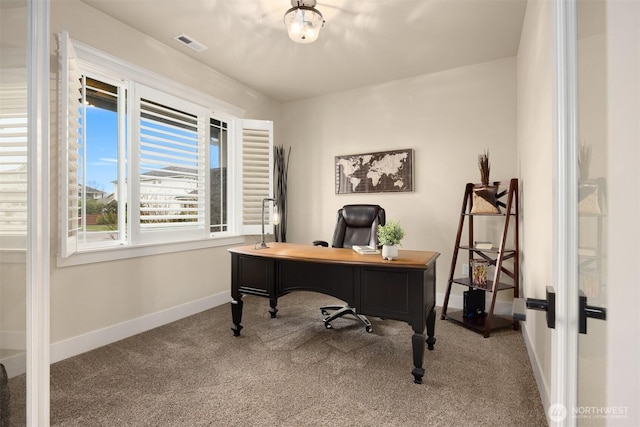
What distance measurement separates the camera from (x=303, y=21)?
2340 millimetres

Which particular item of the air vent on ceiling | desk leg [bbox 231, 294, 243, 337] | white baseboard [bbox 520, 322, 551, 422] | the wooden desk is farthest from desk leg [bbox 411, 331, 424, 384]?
the air vent on ceiling

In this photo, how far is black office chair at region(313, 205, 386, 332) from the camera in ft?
10.2

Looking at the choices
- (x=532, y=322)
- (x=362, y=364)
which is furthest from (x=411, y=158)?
(x=362, y=364)

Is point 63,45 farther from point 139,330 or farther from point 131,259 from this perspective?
point 139,330

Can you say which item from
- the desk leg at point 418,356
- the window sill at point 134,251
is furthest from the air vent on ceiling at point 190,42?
the desk leg at point 418,356

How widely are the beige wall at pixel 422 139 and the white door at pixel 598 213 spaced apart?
2.99m

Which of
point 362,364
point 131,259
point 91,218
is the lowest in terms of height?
point 362,364

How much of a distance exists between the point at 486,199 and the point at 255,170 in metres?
2.66

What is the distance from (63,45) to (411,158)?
342 cm

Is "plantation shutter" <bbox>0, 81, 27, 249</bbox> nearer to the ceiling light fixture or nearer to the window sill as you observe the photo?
the window sill

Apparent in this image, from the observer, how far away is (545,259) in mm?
1800

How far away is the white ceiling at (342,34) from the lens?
98.5 inches

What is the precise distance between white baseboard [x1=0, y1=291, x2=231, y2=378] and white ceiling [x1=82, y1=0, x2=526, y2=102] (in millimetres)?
2687

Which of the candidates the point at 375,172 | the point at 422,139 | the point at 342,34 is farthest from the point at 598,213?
the point at 375,172
